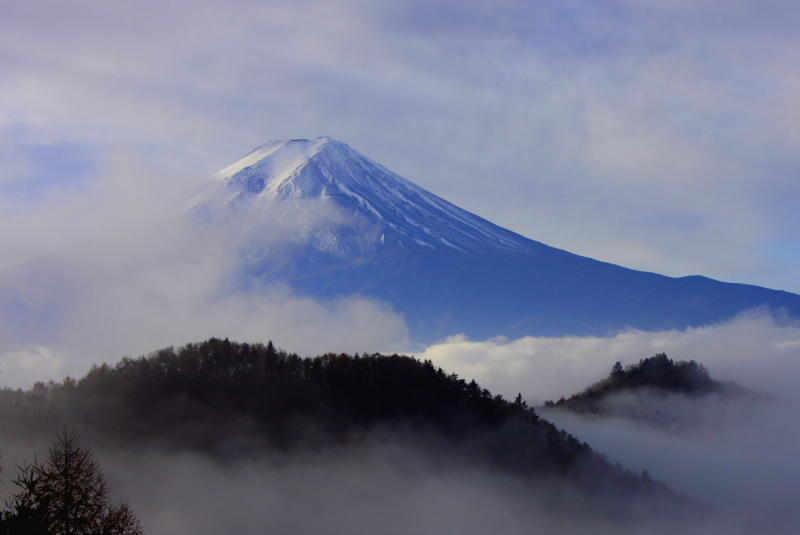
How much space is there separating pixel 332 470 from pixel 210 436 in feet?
43.8

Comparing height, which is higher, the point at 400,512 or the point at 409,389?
the point at 409,389

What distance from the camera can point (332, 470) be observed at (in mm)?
78875

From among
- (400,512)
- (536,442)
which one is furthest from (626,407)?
(400,512)

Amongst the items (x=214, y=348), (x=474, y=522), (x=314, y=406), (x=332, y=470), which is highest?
(x=214, y=348)

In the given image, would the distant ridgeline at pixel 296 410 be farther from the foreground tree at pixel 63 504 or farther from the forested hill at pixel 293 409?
the foreground tree at pixel 63 504

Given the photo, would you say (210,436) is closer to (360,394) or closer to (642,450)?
(360,394)

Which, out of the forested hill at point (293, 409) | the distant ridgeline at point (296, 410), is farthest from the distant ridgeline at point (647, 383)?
the forested hill at point (293, 409)

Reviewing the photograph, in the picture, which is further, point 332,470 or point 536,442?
point 536,442

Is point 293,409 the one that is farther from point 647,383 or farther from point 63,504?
point 647,383

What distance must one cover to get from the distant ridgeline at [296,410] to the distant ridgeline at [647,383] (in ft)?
112

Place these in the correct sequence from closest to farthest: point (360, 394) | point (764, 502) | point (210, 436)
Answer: point (210, 436), point (360, 394), point (764, 502)

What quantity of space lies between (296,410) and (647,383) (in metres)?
79.3

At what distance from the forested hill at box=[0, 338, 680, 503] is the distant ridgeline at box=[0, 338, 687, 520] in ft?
0.37

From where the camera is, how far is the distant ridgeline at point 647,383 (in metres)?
134
